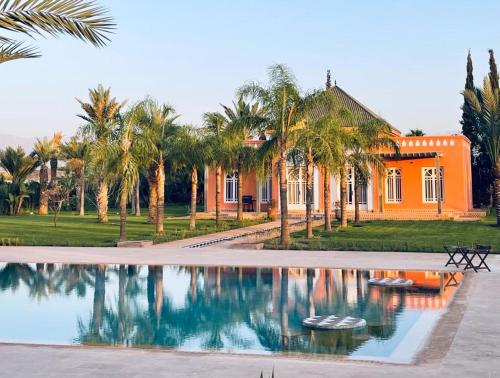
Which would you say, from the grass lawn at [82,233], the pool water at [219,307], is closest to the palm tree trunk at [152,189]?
the grass lawn at [82,233]

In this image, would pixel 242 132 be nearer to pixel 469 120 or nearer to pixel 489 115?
pixel 489 115

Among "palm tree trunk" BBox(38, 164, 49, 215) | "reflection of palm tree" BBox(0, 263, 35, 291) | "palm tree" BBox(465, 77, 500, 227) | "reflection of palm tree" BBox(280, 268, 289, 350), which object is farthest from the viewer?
"palm tree trunk" BBox(38, 164, 49, 215)

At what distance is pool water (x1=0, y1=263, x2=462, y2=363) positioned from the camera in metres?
8.98

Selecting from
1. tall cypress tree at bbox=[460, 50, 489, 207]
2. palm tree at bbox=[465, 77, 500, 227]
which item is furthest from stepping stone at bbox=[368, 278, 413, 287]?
tall cypress tree at bbox=[460, 50, 489, 207]

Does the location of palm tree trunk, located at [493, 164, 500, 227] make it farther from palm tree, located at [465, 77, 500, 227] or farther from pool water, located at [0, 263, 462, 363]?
pool water, located at [0, 263, 462, 363]

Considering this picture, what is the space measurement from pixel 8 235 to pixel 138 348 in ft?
68.3

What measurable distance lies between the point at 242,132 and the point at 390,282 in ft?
40.5

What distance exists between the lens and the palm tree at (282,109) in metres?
→ 22.8

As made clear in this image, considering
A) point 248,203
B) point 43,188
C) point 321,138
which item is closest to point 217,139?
point 321,138

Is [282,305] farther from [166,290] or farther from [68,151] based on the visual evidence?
[68,151]

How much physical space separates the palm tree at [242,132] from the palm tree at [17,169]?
1755 centimetres

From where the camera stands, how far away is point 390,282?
14375mm

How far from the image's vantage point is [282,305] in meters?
12.1

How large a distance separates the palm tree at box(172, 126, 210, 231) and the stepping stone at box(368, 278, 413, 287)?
15.1 metres
